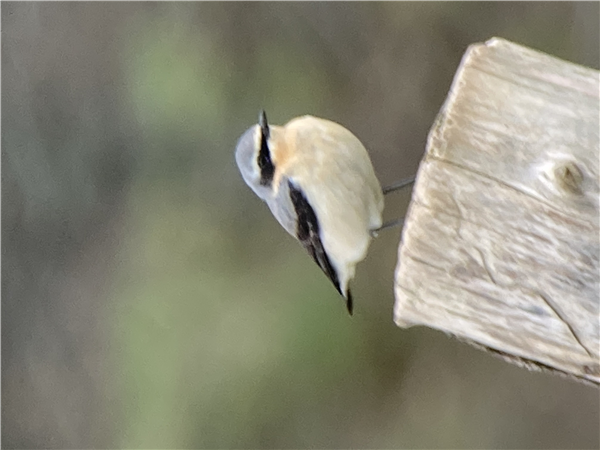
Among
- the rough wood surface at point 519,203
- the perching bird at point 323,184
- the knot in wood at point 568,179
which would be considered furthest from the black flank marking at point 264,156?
the knot in wood at point 568,179

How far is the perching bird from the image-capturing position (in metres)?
1.05

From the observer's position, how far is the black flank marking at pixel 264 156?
1132 millimetres

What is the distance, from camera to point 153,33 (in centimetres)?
173

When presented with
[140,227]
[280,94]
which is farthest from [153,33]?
[140,227]

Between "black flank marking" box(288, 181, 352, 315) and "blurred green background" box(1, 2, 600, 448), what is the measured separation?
0.58m

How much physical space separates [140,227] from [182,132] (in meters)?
0.33

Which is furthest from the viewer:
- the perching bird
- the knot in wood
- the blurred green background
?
the blurred green background

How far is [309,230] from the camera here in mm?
1141

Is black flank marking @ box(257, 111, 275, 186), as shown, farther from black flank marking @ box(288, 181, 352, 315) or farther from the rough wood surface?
the rough wood surface

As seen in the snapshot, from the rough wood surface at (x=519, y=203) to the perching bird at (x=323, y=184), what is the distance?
0.31 metres

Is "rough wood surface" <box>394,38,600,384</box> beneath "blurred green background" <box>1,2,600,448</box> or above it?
above

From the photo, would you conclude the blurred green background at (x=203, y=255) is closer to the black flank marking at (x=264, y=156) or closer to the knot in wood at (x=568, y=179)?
the black flank marking at (x=264, y=156)

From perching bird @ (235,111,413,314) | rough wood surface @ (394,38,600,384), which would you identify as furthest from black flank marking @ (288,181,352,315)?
rough wood surface @ (394,38,600,384)

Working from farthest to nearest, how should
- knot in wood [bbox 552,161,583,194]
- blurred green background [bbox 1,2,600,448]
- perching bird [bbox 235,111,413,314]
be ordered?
blurred green background [bbox 1,2,600,448] < perching bird [bbox 235,111,413,314] < knot in wood [bbox 552,161,583,194]
